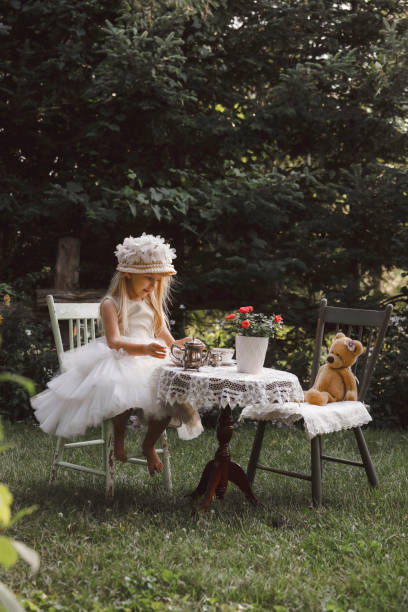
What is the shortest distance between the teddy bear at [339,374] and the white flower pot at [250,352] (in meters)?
0.66

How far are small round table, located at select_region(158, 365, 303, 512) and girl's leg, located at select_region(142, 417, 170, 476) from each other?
0.25 m

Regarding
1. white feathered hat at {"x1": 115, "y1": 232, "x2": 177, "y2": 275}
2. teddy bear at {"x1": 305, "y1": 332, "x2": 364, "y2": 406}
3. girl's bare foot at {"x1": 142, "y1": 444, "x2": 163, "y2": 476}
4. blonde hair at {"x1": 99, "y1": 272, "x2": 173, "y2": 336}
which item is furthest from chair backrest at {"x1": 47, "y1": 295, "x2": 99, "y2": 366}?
teddy bear at {"x1": 305, "y1": 332, "x2": 364, "y2": 406}

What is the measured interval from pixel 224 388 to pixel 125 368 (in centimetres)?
71

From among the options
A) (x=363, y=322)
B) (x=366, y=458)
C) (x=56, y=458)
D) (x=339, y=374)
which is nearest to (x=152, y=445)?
(x=56, y=458)

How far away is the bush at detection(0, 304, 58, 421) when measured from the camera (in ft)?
20.4

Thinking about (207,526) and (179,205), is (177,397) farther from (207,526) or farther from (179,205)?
(179,205)

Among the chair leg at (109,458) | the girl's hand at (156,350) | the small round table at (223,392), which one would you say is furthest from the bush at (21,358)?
the small round table at (223,392)

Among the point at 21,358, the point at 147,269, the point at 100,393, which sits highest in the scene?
the point at 147,269

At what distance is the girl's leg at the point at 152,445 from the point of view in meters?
3.78

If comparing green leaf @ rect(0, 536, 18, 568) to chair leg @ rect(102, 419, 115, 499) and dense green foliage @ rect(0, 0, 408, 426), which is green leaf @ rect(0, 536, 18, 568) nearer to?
chair leg @ rect(102, 419, 115, 499)

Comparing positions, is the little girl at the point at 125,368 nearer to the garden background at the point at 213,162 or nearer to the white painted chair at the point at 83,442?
the white painted chair at the point at 83,442

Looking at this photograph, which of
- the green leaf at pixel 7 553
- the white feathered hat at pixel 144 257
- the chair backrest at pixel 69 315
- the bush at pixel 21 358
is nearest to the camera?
the green leaf at pixel 7 553

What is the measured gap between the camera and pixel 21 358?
6375mm

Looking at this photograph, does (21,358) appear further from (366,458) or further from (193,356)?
(366,458)
